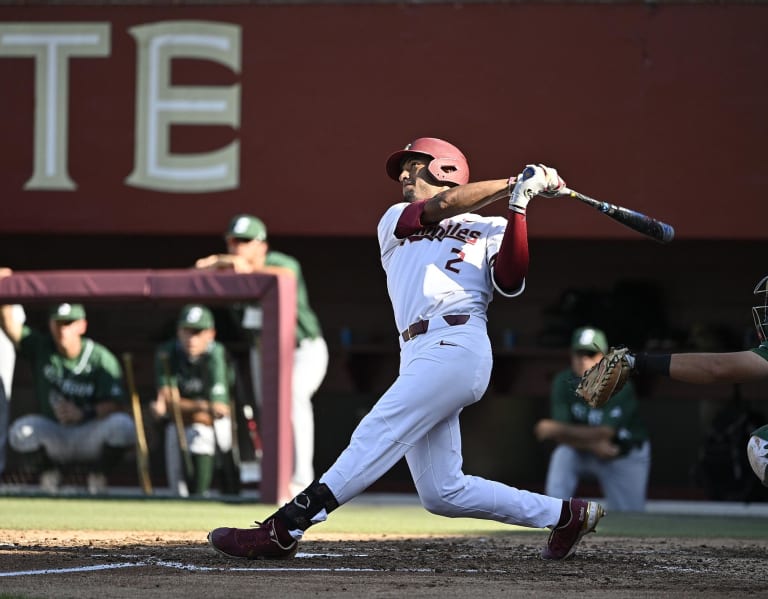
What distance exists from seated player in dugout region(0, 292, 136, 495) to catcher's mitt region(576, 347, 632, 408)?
4.42m

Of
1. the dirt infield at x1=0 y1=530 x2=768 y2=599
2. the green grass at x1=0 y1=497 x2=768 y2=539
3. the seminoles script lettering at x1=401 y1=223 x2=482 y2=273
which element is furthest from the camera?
the green grass at x1=0 y1=497 x2=768 y2=539

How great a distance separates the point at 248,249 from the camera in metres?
8.23

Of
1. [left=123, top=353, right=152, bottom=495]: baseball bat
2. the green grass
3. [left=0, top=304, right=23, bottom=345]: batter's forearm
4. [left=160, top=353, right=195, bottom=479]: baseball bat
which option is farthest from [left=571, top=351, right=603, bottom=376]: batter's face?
[left=0, top=304, right=23, bottom=345]: batter's forearm

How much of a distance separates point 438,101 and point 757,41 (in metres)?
2.15

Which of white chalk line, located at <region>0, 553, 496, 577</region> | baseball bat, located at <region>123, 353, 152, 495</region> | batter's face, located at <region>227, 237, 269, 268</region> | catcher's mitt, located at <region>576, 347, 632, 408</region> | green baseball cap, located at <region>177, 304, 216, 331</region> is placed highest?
batter's face, located at <region>227, 237, 269, 268</region>

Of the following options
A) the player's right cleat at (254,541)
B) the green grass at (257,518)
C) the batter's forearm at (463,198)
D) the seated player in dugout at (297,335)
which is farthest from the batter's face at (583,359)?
the player's right cleat at (254,541)

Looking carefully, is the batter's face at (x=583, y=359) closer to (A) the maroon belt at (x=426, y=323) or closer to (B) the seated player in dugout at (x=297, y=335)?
(B) the seated player in dugout at (x=297, y=335)

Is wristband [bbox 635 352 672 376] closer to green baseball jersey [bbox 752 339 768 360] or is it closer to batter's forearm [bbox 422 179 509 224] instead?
green baseball jersey [bbox 752 339 768 360]

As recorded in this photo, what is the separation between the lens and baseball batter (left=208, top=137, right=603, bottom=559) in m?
4.38

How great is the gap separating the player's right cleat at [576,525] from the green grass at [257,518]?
141 cm

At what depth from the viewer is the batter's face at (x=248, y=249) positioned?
8219 millimetres

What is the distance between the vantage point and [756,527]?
6.89 m

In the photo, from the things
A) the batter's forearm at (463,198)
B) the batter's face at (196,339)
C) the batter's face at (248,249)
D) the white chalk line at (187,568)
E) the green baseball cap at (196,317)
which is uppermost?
the batter's forearm at (463,198)

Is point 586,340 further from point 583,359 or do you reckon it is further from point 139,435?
point 139,435
